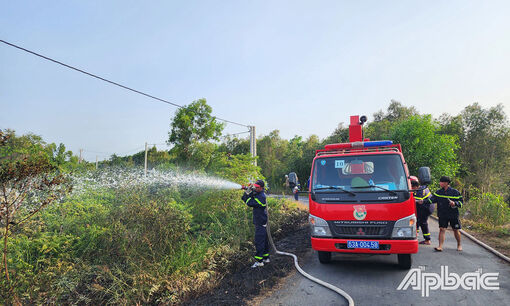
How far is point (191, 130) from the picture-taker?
28.1m

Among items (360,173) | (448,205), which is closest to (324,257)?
(360,173)

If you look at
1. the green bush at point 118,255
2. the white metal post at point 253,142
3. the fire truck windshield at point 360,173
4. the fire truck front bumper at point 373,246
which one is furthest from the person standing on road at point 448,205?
the white metal post at point 253,142

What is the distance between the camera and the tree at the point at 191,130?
28.1m

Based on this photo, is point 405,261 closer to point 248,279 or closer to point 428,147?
point 248,279

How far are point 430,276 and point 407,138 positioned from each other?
44.4ft

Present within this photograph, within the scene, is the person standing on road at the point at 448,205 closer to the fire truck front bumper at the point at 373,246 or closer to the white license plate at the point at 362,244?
the fire truck front bumper at the point at 373,246

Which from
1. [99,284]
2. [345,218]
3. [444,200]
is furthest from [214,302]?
[444,200]

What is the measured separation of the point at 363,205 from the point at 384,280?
4.56 ft

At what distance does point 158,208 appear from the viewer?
20.3 feet

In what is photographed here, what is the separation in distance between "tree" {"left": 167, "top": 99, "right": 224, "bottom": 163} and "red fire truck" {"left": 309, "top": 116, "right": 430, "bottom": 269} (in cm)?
2325

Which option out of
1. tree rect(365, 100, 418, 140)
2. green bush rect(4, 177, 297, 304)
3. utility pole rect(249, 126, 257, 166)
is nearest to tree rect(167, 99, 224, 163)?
utility pole rect(249, 126, 257, 166)

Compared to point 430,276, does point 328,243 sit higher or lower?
higher

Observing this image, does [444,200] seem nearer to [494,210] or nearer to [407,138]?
[494,210]

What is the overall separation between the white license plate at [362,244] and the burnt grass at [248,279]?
4.56ft
